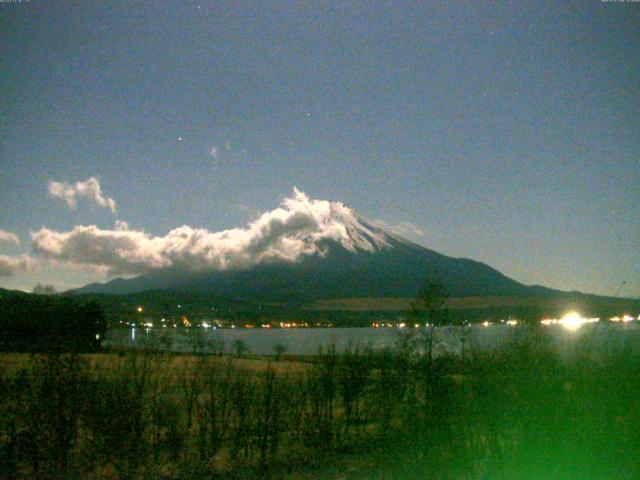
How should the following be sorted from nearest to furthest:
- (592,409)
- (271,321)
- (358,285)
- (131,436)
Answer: (592,409) < (131,436) < (271,321) < (358,285)

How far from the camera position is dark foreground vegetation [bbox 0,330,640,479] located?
23.7 feet

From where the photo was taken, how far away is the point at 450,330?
16188 mm

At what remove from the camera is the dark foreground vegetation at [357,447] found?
7.23 meters

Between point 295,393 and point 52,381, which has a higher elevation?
point 52,381

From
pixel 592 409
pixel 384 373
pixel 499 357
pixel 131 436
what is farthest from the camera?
pixel 384 373

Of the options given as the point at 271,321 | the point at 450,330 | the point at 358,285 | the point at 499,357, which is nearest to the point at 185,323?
the point at 450,330

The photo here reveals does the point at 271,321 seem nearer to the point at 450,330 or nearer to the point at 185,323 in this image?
the point at 185,323

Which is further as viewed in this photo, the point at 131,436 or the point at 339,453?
the point at 339,453

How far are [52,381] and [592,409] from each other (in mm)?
6170

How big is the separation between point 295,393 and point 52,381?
5.49m

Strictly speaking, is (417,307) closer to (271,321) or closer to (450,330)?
(450,330)

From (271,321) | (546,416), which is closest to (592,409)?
(546,416)

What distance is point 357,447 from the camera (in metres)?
11.5

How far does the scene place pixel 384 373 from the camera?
12977mm
